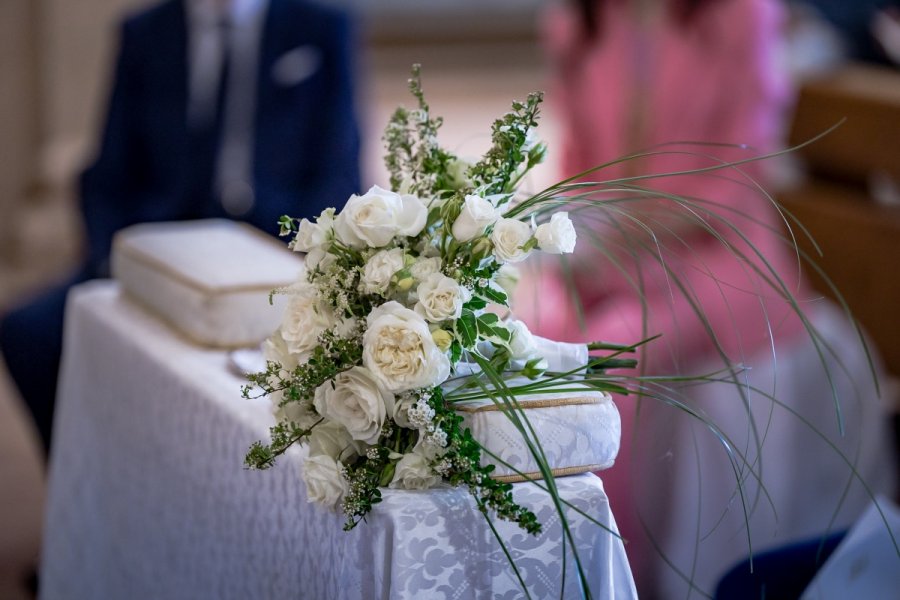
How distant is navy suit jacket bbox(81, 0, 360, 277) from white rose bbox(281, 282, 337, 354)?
1659mm

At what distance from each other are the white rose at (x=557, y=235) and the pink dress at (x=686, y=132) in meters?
1.31

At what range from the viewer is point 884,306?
10.7 ft

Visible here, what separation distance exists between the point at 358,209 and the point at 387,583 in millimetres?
367

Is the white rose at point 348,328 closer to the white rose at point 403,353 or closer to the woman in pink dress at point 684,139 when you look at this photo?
the white rose at point 403,353

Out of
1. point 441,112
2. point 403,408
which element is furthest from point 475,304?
point 441,112

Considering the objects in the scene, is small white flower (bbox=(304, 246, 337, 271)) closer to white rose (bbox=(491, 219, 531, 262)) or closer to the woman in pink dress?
white rose (bbox=(491, 219, 531, 262))

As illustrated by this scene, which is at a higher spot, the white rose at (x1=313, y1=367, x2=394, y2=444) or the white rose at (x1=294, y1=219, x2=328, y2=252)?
the white rose at (x1=294, y1=219, x2=328, y2=252)

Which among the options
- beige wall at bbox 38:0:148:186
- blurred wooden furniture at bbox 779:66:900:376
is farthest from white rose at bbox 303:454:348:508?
beige wall at bbox 38:0:148:186

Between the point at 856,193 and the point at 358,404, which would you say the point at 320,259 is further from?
the point at 856,193

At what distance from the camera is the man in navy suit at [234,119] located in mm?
2834

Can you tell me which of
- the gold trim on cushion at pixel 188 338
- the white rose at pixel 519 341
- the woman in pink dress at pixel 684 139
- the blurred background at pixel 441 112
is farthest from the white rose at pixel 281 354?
the woman in pink dress at pixel 684 139

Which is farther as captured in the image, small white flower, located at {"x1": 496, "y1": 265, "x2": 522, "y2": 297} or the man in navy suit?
the man in navy suit

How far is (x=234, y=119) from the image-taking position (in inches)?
113

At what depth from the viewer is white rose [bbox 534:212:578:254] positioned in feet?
3.45
